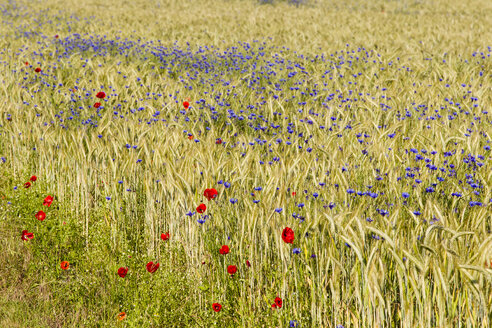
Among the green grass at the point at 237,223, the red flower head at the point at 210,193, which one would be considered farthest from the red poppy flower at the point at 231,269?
the red flower head at the point at 210,193

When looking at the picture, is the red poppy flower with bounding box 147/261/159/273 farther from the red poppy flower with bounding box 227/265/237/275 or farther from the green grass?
the red poppy flower with bounding box 227/265/237/275

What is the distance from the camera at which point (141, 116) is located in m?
4.04

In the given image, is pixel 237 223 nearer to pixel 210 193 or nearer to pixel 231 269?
pixel 210 193

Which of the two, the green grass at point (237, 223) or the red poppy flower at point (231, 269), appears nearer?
the green grass at point (237, 223)

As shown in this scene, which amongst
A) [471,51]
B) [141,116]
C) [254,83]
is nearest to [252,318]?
[141,116]

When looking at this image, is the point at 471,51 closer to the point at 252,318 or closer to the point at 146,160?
the point at 146,160

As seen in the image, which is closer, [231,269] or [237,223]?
[231,269]

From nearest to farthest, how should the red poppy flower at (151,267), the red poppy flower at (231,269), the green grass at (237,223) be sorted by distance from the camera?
the green grass at (237,223) → the red poppy flower at (231,269) → the red poppy flower at (151,267)

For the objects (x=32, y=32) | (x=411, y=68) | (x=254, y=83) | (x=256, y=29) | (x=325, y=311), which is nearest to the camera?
(x=325, y=311)

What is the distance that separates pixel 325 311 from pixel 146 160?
160 cm

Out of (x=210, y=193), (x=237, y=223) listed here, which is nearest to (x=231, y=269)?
(x=237, y=223)

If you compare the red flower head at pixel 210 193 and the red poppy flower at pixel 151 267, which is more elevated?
the red flower head at pixel 210 193

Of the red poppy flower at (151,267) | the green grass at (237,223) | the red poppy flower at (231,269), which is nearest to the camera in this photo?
the green grass at (237,223)

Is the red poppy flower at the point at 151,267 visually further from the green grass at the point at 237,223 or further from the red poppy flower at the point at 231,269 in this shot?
the red poppy flower at the point at 231,269
